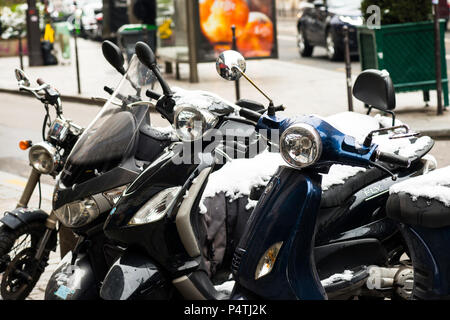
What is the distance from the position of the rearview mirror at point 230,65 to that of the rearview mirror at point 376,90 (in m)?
0.51

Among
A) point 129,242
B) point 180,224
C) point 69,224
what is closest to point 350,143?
point 180,224

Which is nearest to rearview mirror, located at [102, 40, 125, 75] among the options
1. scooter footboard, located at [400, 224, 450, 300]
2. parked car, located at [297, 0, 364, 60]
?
scooter footboard, located at [400, 224, 450, 300]

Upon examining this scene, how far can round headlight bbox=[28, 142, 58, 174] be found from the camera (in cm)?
463

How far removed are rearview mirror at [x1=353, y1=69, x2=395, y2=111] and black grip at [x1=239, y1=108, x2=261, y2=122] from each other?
46 centimetres

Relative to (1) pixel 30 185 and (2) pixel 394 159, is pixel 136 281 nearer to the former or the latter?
(2) pixel 394 159

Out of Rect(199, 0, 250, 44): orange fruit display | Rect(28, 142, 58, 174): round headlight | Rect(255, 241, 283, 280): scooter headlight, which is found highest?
Rect(199, 0, 250, 44): orange fruit display

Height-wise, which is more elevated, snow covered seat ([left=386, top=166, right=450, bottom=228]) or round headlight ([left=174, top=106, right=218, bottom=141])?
round headlight ([left=174, top=106, right=218, bottom=141])

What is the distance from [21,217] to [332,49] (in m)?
14.1

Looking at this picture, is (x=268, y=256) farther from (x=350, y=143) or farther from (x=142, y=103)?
(x=142, y=103)

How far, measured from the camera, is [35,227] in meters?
4.78

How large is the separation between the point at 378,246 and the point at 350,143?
3.43ft

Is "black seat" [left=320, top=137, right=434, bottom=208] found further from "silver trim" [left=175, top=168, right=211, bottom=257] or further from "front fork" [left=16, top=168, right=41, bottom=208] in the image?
"front fork" [left=16, top=168, right=41, bottom=208]

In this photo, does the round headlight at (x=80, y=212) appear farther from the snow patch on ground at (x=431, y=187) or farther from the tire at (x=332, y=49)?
the tire at (x=332, y=49)

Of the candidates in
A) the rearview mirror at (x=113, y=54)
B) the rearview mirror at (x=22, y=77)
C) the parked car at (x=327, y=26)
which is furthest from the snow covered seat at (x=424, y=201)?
the parked car at (x=327, y=26)
